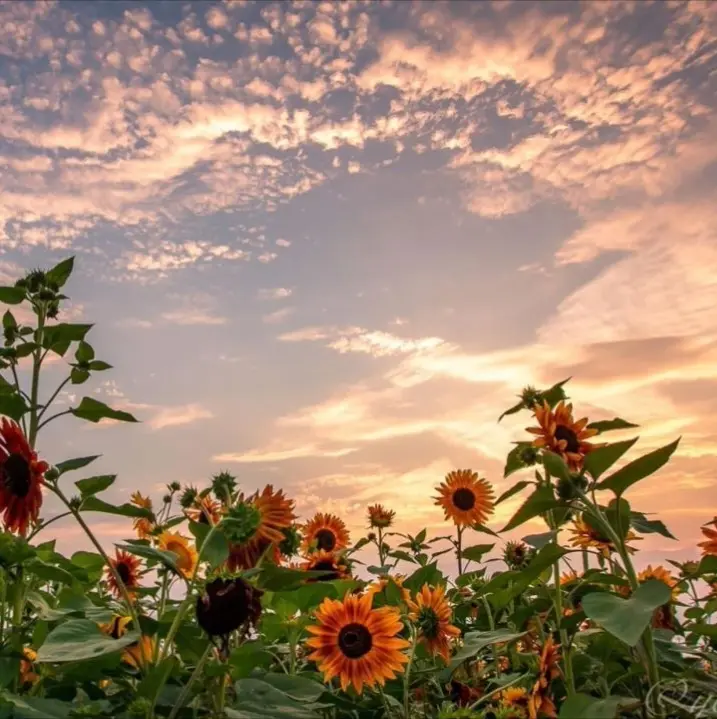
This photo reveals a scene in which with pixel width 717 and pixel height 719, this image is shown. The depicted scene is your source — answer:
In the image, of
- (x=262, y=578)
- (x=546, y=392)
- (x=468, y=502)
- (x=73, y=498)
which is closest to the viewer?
(x=262, y=578)

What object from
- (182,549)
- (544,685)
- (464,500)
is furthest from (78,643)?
(464,500)

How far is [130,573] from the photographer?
4.72 metres

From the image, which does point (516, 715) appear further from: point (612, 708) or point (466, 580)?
point (466, 580)

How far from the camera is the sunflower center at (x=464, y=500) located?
5391 mm

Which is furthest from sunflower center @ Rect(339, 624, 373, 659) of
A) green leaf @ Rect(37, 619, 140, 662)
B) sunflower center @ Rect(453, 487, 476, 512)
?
sunflower center @ Rect(453, 487, 476, 512)

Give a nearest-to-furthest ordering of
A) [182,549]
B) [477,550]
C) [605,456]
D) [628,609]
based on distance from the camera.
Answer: [628,609], [605,456], [182,549], [477,550]

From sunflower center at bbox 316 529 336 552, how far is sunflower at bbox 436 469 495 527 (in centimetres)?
85

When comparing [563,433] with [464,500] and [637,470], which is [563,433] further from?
[464,500]

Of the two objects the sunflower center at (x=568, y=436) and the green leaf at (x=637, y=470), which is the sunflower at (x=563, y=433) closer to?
the sunflower center at (x=568, y=436)

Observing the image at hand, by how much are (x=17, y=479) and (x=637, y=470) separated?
6.48 ft

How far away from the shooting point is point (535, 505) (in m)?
2.33

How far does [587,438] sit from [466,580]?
158cm

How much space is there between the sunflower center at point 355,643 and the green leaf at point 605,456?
3.17ft

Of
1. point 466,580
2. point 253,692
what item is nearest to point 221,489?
point 253,692
